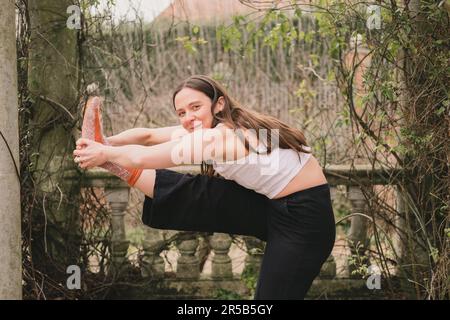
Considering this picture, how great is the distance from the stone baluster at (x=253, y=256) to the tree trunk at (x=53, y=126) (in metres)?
1.19

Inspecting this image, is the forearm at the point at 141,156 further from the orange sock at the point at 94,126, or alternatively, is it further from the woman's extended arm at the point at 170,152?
the orange sock at the point at 94,126

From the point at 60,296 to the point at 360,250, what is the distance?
2070 millimetres

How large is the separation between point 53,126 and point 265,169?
6.13ft

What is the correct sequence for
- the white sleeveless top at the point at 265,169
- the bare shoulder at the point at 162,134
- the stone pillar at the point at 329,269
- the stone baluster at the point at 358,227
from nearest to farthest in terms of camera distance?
the white sleeveless top at the point at 265,169 → the bare shoulder at the point at 162,134 → the stone baluster at the point at 358,227 → the stone pillar at the point at 329,269

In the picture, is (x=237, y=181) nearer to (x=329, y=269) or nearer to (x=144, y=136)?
(x=144, y=136)

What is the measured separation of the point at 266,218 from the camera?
3000 mm

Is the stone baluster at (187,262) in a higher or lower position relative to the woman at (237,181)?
lower

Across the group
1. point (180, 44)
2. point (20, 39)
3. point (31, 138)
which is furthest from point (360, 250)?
point (180, 44)

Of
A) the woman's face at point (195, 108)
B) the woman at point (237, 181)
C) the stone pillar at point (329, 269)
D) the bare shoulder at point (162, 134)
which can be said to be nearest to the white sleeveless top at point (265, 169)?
the woman at point (237, 181)

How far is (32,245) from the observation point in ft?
13.4

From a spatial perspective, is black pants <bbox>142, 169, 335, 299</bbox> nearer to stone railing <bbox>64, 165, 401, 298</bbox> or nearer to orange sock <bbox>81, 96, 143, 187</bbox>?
orange sock <bbox>81, 96, 143, 187</bbox>

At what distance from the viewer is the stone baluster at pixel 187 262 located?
14.5ft
